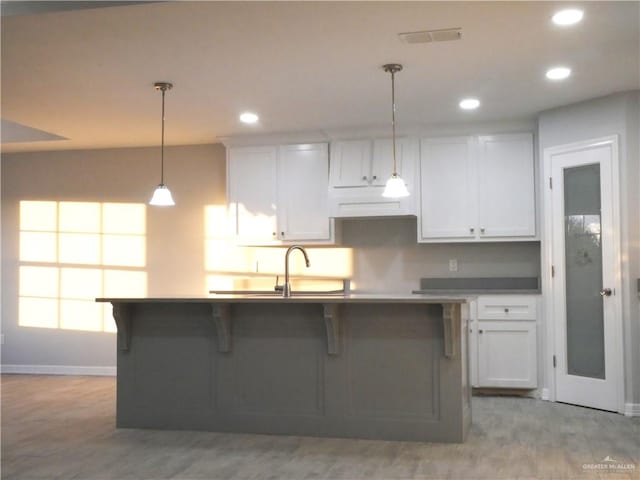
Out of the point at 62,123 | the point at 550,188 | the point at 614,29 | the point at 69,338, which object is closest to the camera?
the point at 614,29

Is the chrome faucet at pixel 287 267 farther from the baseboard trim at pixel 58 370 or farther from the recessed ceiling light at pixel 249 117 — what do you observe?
the baseboard trim at pixel 58 370

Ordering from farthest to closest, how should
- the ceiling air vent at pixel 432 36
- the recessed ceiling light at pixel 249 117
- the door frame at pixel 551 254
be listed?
1. the recessed ceiling light at pixel 249 117
2. the door frame at pixel 551 254
3. the ceiling air vent at pixel 432 36

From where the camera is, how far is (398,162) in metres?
6.11

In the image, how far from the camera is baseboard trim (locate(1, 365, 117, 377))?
23.1ft

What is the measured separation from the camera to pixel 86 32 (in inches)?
148

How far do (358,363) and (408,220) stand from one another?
259 cm

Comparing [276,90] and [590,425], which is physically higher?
[276,90]

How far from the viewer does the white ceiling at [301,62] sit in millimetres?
3531

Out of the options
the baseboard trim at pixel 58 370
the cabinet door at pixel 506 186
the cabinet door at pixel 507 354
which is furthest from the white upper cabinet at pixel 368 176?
the baseboard trim at pixel 58 370

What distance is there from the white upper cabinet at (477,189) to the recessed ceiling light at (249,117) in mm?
1536

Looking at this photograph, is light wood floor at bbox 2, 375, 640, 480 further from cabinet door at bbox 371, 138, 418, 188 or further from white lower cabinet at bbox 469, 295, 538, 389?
cabinet door at bbox 371, 138, 418, 188

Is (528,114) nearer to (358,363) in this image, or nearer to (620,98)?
(620,98)

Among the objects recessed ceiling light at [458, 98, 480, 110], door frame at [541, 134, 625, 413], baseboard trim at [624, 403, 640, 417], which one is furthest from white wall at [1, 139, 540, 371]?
baseboard trim at [624, 403, 640, 417]

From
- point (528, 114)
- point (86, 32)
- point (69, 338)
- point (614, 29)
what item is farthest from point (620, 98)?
point (69, 338)
